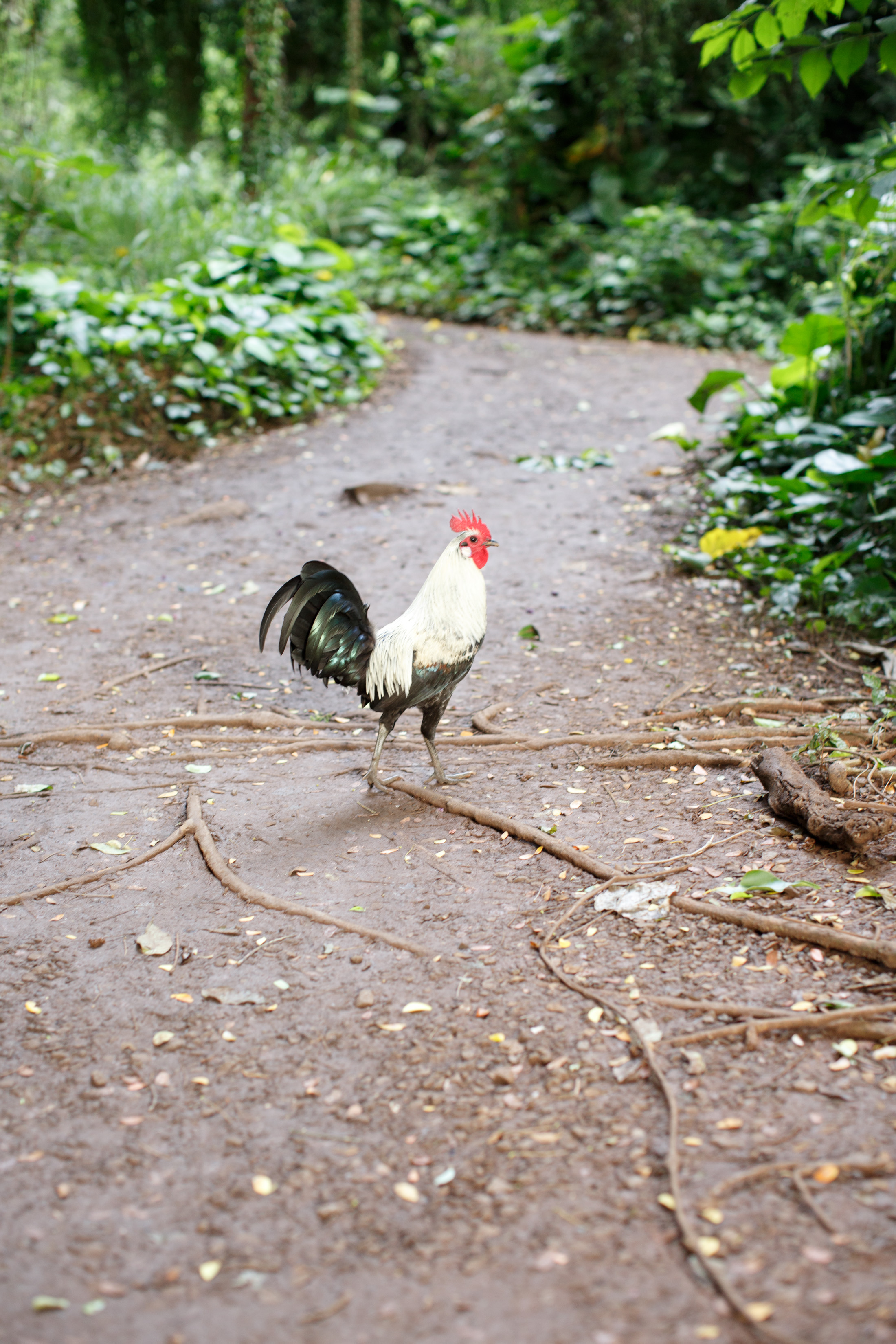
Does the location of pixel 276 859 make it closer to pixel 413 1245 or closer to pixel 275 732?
pixel 275 732

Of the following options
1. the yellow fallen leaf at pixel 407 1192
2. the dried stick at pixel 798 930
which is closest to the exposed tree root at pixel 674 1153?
the dried stick at pixel 798 930

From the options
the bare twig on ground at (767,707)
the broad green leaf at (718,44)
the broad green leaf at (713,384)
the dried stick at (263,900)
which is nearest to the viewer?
the dried stick at (263,900)

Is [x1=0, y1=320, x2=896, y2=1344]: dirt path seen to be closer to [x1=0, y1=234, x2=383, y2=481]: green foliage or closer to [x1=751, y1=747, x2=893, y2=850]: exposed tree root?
[x1=751, y1=747, x2=893, y2=850]: exposed tree root

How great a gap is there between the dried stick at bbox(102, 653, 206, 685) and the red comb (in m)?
1.95

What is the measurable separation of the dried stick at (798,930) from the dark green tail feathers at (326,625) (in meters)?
1.35

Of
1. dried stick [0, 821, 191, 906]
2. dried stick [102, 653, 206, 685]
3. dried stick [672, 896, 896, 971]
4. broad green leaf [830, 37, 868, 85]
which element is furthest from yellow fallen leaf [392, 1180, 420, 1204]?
broad green leaf [830, 37, 868, 85]

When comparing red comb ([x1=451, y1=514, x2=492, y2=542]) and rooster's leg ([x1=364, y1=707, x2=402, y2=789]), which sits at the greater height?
red comb ([x1=451, y1=514, x2=492, y2=542])

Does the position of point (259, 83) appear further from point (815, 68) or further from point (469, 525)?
point (469, 525)

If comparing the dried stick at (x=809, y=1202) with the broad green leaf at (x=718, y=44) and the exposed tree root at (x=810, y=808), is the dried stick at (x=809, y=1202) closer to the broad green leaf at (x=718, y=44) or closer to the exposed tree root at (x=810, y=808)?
the exposed tree root at (x=810, y=808)

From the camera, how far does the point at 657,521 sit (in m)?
6.01

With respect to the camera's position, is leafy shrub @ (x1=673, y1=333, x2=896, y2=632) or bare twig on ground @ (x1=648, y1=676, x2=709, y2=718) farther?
leafy shrub @ (x1=673, y1=333, x2=896, y2=632)

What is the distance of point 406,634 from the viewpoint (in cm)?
324

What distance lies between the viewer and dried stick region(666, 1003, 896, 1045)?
221cm

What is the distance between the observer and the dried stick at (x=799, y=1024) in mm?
2205
